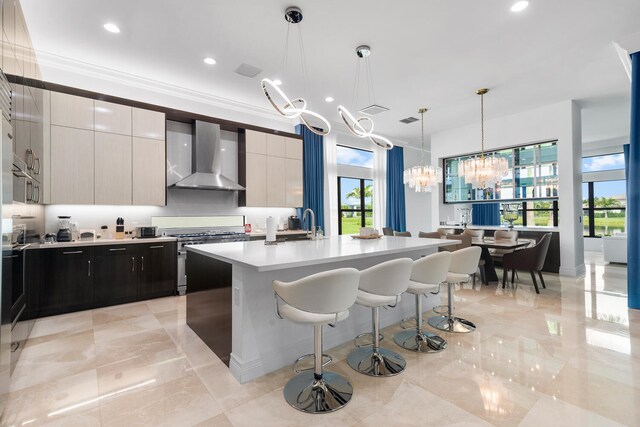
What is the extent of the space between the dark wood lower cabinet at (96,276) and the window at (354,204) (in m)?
4.24

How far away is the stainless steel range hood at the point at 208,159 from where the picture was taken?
497 cm

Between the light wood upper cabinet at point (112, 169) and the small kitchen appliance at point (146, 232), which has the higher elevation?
the light wood upper cabinet at point (112, 169)

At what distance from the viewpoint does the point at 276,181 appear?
5980 millimetres

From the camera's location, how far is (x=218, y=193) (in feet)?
18.1

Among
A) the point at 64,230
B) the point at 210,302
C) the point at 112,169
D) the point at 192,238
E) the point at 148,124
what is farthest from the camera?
the point at 192,238

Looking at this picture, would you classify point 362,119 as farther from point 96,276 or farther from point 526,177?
point 526,177

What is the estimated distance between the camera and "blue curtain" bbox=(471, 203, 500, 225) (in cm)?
866

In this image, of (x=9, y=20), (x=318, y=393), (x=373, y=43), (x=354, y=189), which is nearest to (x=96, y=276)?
(x=9, y=20)

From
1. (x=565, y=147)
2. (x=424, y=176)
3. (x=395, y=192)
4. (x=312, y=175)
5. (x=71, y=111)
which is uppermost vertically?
(x=71, y=111)

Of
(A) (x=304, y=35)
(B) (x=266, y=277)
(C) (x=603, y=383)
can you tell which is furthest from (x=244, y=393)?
(A) (x=304, y=35)

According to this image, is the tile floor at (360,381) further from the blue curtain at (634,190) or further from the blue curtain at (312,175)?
the blue curtain at (312,175)

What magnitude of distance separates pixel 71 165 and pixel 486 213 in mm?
9588

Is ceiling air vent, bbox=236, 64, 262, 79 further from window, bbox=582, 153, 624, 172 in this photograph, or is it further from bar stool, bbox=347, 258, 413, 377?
window, bbox=582, 153, 624, 172

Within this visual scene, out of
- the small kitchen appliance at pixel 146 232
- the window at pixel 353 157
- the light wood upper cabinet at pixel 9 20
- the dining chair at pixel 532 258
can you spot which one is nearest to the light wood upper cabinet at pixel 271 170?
the window at pixel 353 157
